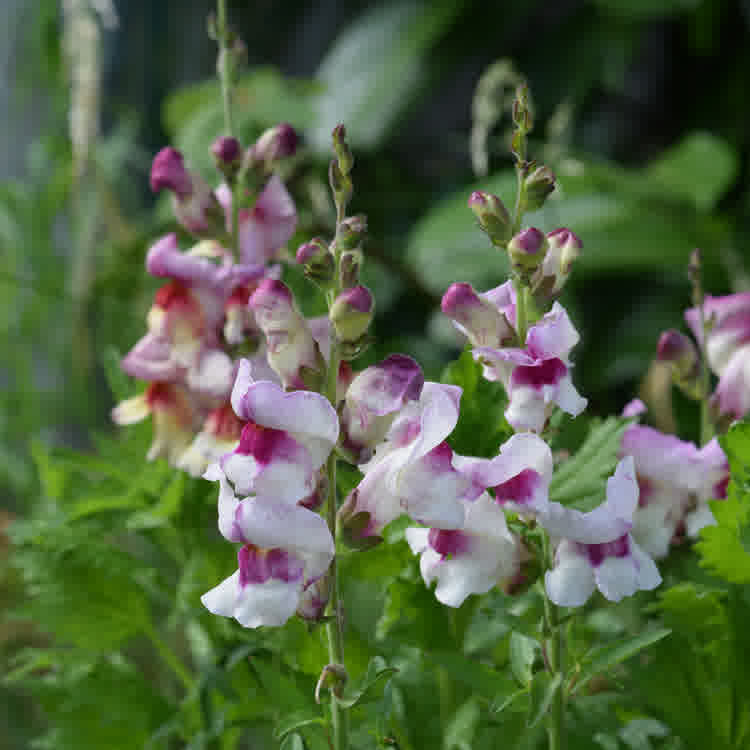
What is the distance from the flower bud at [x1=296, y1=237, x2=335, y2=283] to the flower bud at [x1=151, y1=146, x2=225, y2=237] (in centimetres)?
18

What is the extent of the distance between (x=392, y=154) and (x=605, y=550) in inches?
58.5

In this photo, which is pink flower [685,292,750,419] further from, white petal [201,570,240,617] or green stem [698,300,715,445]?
white petal [201,570,240,617]

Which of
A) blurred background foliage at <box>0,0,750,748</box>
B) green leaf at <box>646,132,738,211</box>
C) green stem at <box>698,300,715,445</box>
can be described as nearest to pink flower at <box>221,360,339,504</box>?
green stem at <box>698,300,715,445</box>

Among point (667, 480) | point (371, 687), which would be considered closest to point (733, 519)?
point (667, 480)

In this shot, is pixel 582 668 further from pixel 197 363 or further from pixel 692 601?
pixel 197 363

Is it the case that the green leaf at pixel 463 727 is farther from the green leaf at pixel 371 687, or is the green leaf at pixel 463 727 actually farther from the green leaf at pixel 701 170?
the green leaf at pixel 701 170

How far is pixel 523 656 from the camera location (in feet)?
1.16

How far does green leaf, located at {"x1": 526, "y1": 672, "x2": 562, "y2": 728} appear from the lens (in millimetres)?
325

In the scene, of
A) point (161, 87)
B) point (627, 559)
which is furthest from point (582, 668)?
point (161, 87)

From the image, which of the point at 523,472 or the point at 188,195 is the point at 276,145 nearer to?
the point at 188,195

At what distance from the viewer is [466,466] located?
12.8 inches

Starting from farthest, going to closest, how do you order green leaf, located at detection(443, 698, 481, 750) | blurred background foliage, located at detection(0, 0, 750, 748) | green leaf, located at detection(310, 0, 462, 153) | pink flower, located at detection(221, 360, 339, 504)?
green leaf, located at detection(310, 0, 462, 153) → blurred background foliage, located at detection(0, 0, 750, 748) → green leaf, located at detection(443, 698, 481, 750) → pink flower, located at detection(221, 360, 339, 504)

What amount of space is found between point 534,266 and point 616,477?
0.07 metres

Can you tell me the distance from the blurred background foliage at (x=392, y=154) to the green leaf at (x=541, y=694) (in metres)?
0.47
